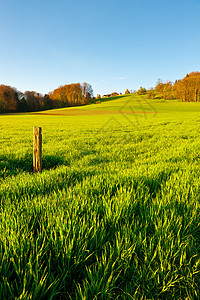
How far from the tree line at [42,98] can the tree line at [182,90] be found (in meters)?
44.5

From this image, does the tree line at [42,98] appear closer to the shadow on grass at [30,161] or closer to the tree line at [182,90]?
the tree line at [182,90]

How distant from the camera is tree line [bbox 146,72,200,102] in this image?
79750 millimetres

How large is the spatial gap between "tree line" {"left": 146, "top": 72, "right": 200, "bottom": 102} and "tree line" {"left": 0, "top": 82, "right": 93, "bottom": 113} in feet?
146

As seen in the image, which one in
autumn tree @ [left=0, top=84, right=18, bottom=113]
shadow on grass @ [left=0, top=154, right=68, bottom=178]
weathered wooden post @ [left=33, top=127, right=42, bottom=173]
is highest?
autumn tree @ [left=0, top=84, right=18, bottom=113]

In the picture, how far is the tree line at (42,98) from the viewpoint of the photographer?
268 feet

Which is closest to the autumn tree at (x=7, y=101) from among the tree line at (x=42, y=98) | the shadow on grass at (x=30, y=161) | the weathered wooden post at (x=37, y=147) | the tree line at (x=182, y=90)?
the tree line at (x=42, y=98)

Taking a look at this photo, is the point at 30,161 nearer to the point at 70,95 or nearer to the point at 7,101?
the point at 7,101

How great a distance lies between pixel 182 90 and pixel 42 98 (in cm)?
8109

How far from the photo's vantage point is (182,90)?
8281 centimetres

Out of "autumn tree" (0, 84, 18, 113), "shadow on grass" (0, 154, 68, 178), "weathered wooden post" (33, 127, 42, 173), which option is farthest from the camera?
"autumn tree" (0, 84, 18, 113)

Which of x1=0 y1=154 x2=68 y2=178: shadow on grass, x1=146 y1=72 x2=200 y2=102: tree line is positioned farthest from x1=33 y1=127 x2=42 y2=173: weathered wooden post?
x1=146 y1=72 x2=200 y2=102: tree line

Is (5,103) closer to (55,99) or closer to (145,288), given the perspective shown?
(55,99)

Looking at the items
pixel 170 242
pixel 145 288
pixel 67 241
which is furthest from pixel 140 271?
pixel 67 241

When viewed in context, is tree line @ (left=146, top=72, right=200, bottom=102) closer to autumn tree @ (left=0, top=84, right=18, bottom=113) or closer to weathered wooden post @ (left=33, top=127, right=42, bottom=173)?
autumn tree @ (left=0, top=84, right=18, bottom=113)
